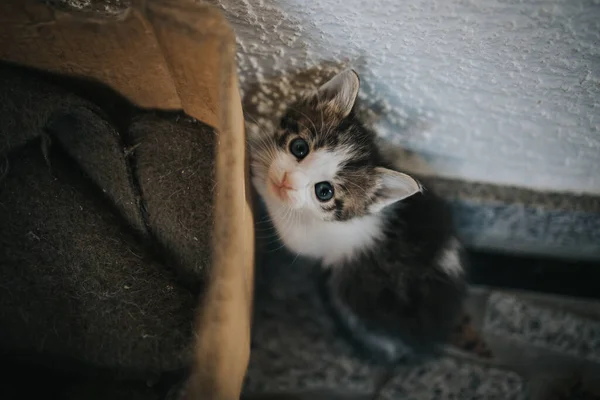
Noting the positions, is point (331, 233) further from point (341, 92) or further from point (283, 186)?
point (341, 92)

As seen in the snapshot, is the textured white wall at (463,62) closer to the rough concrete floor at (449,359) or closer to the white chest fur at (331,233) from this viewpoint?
the white chest fur at (331,233)

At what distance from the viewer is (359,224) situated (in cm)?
114

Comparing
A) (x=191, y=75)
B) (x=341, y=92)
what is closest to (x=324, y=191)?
(x=341, y=92)

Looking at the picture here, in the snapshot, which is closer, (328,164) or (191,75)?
(191,75)

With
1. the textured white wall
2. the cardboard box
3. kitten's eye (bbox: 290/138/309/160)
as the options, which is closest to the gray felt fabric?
the cardboard box

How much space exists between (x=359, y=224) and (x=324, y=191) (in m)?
0.15

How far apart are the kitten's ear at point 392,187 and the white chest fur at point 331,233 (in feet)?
0.29

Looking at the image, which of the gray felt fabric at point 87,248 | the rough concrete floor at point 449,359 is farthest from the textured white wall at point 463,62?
the rough concrete floor at point 449,359

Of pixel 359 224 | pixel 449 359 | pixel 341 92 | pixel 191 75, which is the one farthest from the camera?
pixel 449 359

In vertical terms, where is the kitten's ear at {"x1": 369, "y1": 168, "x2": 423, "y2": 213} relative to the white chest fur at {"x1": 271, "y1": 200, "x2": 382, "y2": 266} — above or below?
above

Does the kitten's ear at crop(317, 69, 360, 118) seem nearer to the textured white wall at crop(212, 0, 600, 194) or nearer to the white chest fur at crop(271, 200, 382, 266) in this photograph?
the textured white wall at crop(212, 0, 600, 194)

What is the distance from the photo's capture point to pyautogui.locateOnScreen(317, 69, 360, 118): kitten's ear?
934mm

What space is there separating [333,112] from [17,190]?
599mm

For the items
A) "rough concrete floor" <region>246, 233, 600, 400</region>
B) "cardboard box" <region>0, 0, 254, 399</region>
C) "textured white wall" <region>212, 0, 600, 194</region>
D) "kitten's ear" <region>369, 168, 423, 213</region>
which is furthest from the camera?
"rough concrete floor" <region>246, 233, 600, 400</region>
